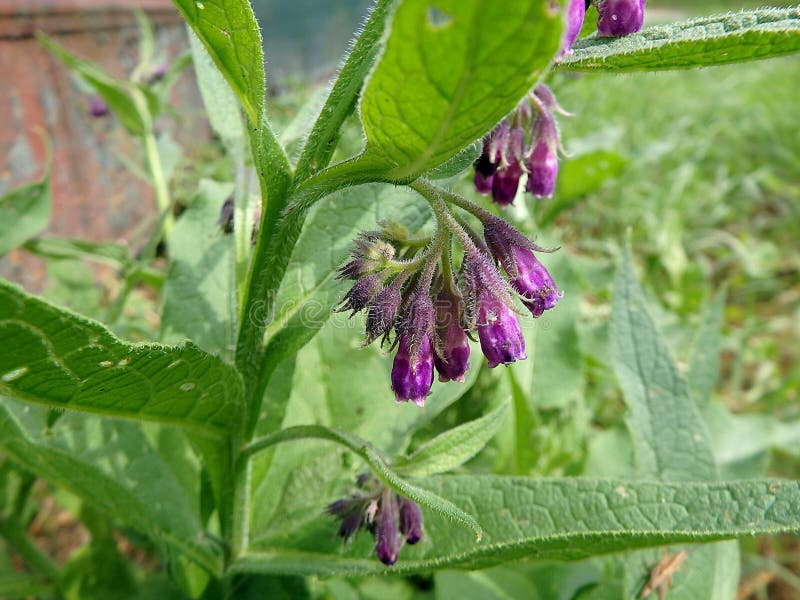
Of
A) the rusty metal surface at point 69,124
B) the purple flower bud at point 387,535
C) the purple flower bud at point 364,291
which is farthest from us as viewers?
the rusty metal surface at point 69,124

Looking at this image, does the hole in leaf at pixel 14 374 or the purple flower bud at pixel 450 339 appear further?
the purple flower bud at pixel 450 339

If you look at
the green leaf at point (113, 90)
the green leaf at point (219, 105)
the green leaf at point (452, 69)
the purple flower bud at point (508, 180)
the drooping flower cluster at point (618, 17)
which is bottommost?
the green leaf at point (452, 69)

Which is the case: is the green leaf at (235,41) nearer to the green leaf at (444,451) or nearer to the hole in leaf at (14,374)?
the hole in leaf at (14,374)

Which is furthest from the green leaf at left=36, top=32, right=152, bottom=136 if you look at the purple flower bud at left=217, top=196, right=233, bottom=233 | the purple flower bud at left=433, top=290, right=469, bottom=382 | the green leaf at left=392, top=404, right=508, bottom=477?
the green leaf at left=392, top=404, right=508, bottom=477

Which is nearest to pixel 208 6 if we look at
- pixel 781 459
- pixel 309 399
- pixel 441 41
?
pixel 441 41

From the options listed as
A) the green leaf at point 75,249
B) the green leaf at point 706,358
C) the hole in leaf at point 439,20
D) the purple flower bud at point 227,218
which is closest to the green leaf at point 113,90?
the green leaf at point 75,249

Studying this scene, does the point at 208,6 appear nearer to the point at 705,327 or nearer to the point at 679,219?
the point at 705,327

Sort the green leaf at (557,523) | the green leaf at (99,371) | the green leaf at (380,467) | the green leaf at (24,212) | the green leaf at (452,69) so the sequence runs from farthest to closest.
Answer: the green leaf at (24,212)
the green leaf at (557,523)
the green leaf at (380,467)
the green leaf at (99,371)
the green leaf at (452,69)
